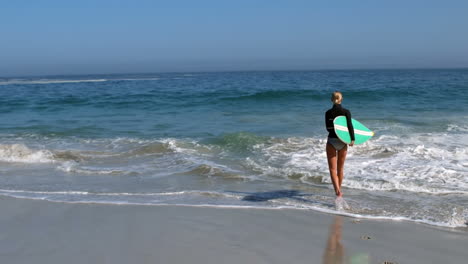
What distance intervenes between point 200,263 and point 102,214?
7.27 feet

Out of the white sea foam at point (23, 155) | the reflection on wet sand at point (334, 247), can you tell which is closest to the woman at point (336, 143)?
the reflection on wet sand at point (334, 247)

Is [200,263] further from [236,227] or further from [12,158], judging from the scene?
[12,158]

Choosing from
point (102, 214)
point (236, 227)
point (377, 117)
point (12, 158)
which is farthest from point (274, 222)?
point (377, 117)

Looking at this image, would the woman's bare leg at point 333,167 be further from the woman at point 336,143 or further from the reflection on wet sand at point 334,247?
the reflection on wet sand at point 334,247

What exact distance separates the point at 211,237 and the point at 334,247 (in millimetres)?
1345

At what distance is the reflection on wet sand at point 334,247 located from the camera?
4.35 meters

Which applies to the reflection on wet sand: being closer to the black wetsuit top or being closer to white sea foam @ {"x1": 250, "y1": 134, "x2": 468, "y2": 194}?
the black wetsuit top

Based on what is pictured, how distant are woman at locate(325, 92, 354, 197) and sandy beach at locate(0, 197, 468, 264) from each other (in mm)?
745

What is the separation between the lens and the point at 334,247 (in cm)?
465

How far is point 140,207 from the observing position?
20.5ft

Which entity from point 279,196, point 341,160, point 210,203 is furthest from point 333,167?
point 210,203

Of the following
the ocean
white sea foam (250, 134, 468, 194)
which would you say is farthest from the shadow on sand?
white sea foam (250, 134, 468, 194)

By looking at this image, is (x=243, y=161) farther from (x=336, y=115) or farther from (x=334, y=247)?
(x=334, y=247)

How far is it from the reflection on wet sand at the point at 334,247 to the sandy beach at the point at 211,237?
10 millimetres
